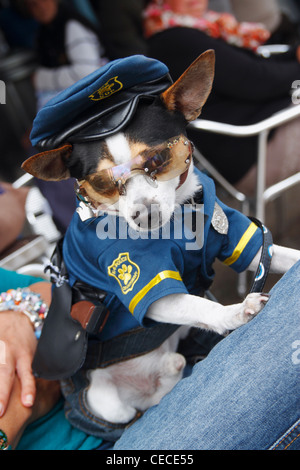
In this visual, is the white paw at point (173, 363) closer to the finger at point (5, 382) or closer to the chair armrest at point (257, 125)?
the finger at point (5, 382)

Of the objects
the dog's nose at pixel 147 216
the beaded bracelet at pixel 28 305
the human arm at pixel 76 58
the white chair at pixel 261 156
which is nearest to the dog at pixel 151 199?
the dog's nose at pixel 147 216

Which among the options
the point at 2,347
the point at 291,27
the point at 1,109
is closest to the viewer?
the point at 2,347

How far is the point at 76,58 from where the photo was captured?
2.12 metres

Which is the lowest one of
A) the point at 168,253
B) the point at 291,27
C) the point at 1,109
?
the point at 1,109

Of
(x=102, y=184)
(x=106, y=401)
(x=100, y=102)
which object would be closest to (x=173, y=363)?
(x=106, y=401)

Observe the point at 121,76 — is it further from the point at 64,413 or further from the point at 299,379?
the point at 64,413

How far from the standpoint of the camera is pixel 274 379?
0.55 meters

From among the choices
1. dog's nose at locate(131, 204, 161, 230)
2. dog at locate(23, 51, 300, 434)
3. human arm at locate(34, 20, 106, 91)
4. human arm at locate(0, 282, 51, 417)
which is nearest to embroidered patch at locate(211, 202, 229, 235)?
dog at locate(23, 51, 300, 434)

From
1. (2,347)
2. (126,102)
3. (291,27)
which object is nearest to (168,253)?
(126,102)

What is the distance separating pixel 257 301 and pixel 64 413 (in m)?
0.53

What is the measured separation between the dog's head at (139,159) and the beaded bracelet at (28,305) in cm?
32

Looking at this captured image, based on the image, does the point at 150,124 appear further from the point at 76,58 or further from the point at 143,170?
the point at 76,58

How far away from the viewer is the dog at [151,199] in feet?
2.09

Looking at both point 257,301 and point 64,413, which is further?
point 64,413
